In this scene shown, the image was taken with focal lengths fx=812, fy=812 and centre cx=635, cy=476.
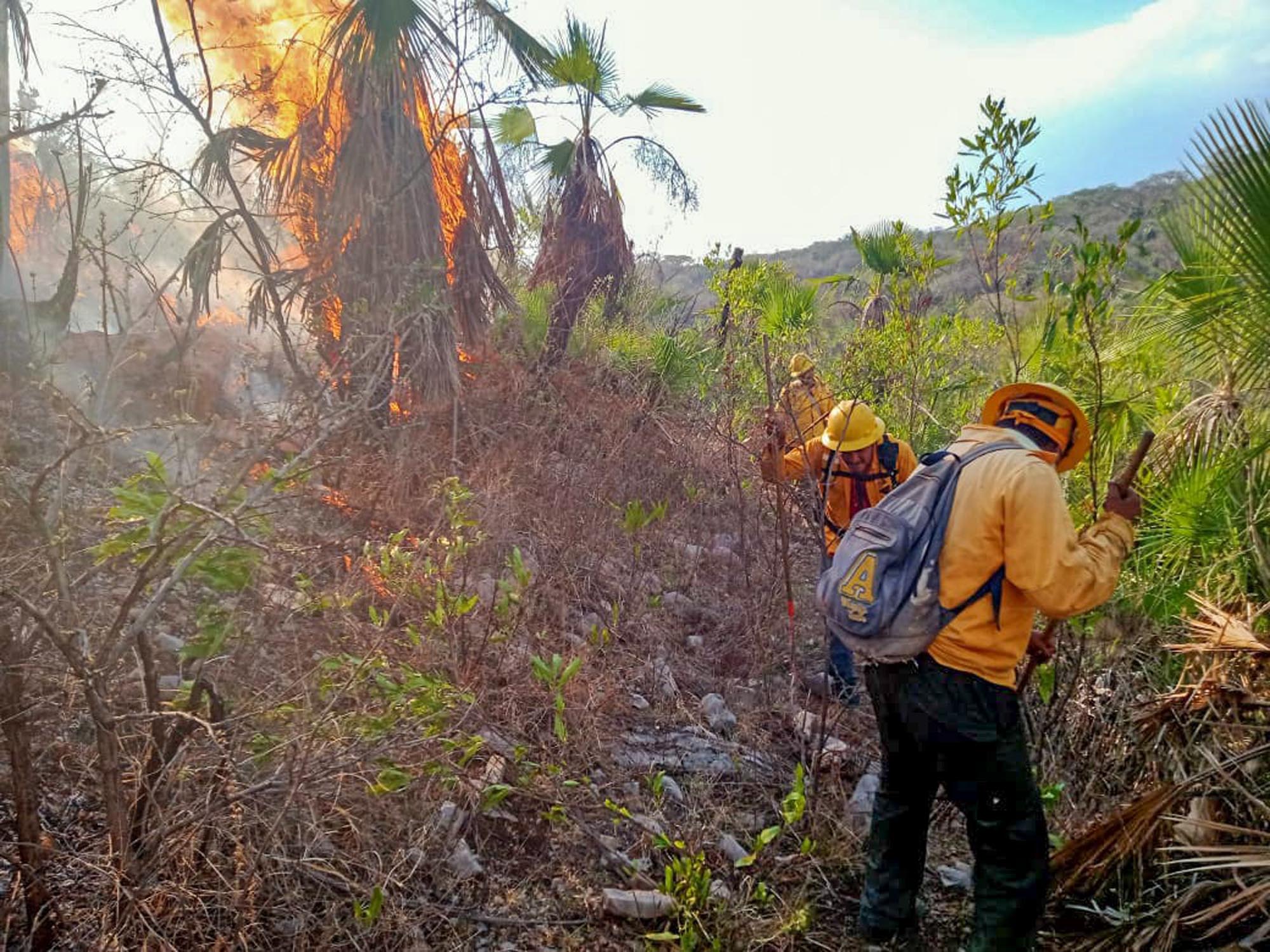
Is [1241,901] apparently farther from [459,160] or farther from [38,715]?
[459,160]

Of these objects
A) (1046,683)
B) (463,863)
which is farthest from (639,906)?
(1046,683)

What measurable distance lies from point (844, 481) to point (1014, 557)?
1796mm

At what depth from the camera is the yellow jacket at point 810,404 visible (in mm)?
3994

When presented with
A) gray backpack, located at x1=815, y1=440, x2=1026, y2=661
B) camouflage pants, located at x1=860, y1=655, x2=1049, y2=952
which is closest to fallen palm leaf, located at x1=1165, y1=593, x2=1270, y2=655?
camouflage pants, located at x1=860, y1=655, x2=1049, y2=952

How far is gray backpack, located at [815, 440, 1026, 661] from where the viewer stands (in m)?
2.33

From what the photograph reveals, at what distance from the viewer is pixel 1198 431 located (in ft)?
10.5

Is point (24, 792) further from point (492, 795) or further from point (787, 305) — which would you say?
point (787, 305)

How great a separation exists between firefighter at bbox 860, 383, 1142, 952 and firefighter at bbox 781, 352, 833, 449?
1534 mm

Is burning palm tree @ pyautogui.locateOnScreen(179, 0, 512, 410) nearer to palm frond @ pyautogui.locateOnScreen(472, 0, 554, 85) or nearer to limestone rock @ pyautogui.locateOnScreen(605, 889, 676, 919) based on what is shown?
palm frond @ pyautogui.locateOnScreen(472, 0, 554, 85)

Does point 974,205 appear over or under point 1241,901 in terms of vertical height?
over

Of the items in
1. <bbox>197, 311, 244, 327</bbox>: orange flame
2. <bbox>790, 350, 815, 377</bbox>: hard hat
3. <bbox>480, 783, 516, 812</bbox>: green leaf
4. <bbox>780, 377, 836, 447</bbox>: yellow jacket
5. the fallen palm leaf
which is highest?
<bbox>197, 311, 244, 327</bbox>: orange flame

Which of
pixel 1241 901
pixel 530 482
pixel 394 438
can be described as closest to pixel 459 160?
pixel 394 438

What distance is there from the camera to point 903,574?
2361 millimetres

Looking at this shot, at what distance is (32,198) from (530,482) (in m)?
6.32
